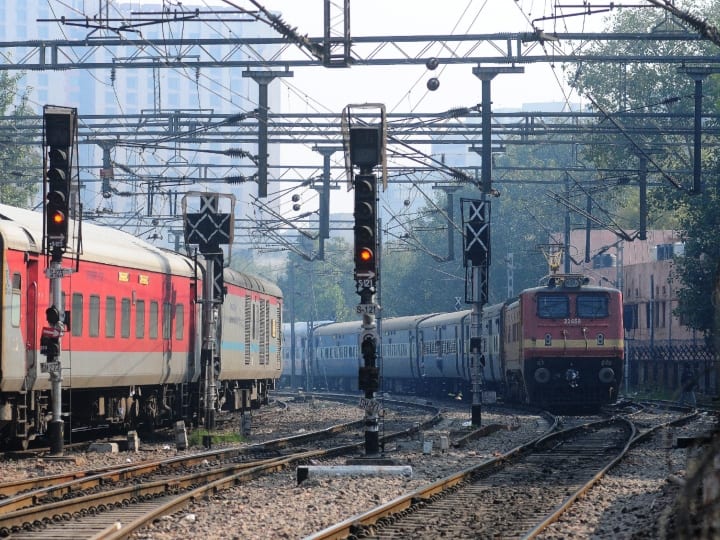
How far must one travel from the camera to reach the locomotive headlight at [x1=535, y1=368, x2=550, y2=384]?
114 feet

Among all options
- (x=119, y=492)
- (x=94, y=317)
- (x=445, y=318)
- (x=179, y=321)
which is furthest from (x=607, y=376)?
(x=119, y=492)

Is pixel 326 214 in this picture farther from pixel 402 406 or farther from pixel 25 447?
pixel 25 447

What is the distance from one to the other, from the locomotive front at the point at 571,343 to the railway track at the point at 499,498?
11635 mm

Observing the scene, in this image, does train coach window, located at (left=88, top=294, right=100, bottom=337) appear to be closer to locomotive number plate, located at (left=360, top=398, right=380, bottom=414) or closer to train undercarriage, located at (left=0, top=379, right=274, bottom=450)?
train undercarriage, located at (left=0, top=379, right=274, bottom=450)

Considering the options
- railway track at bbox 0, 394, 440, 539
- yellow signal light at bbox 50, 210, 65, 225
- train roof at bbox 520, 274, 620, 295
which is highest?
yellow signal light at bbox 50, 210, 65, 225

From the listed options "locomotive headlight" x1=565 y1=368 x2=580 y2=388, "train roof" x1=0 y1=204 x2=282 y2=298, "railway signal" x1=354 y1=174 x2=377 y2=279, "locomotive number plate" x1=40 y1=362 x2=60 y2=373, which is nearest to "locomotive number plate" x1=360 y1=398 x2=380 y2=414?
"railway signal" x1=354 y1=174 x2=377 y2=279

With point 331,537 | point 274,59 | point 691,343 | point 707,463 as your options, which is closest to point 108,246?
point 274,59

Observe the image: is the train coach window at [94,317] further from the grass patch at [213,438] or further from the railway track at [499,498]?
the railway track at [499,498]

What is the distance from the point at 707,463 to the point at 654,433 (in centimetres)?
2039

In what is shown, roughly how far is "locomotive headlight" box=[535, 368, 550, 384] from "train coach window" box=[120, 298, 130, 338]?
1363 centimetres

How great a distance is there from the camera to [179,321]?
27797mm

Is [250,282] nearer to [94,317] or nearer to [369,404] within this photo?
[94,317]

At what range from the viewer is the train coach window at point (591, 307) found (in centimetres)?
3538

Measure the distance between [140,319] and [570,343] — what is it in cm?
1388
